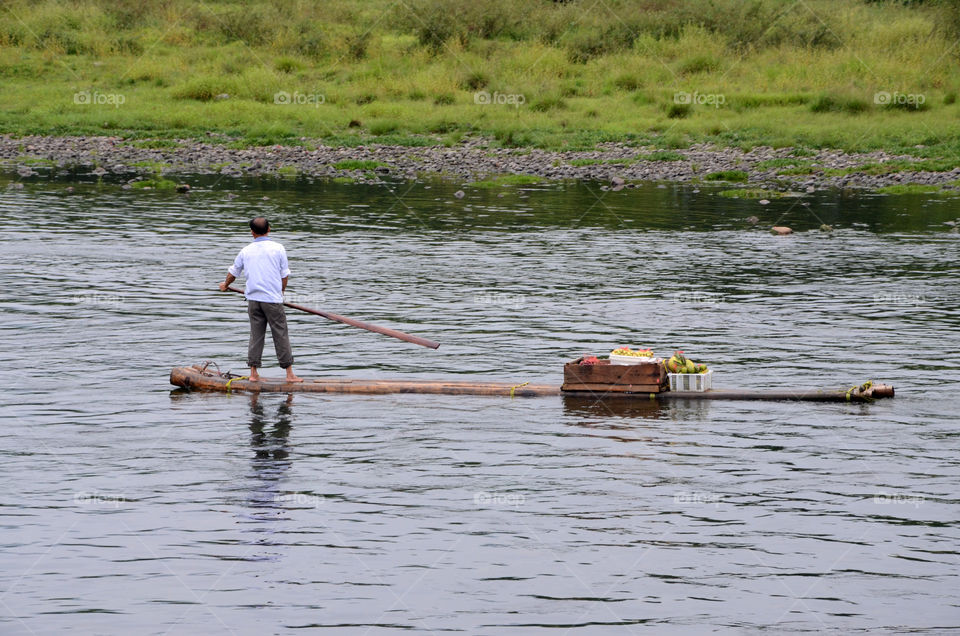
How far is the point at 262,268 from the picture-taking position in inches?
542

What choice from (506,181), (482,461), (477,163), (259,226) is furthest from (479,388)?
(477,163)

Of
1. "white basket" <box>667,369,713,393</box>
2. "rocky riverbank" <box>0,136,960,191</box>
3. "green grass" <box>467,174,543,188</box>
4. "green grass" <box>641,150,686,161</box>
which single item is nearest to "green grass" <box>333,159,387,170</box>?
"rocky riverbank" <box>0,136,960,191</box>

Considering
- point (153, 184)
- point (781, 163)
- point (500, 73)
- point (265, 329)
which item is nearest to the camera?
point (265, 329)

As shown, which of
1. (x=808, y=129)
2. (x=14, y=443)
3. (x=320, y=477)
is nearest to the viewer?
(x=320, y=477)

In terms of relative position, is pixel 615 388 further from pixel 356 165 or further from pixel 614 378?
pixel 356 165

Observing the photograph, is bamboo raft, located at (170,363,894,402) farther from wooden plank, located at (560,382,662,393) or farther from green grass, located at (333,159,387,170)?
green grass, located at (333,159,387,170)

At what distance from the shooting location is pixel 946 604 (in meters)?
8.48

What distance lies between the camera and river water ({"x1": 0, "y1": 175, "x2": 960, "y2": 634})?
862 cm

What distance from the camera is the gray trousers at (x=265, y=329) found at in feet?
45.4

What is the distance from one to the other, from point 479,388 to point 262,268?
259 centimetres

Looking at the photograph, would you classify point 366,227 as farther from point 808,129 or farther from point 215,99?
point 215,99

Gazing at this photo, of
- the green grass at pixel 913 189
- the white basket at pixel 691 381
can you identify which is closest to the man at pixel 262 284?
the white basket at pixel 691 381

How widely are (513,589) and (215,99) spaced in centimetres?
3968

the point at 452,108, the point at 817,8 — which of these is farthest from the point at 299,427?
the point at 817,8
